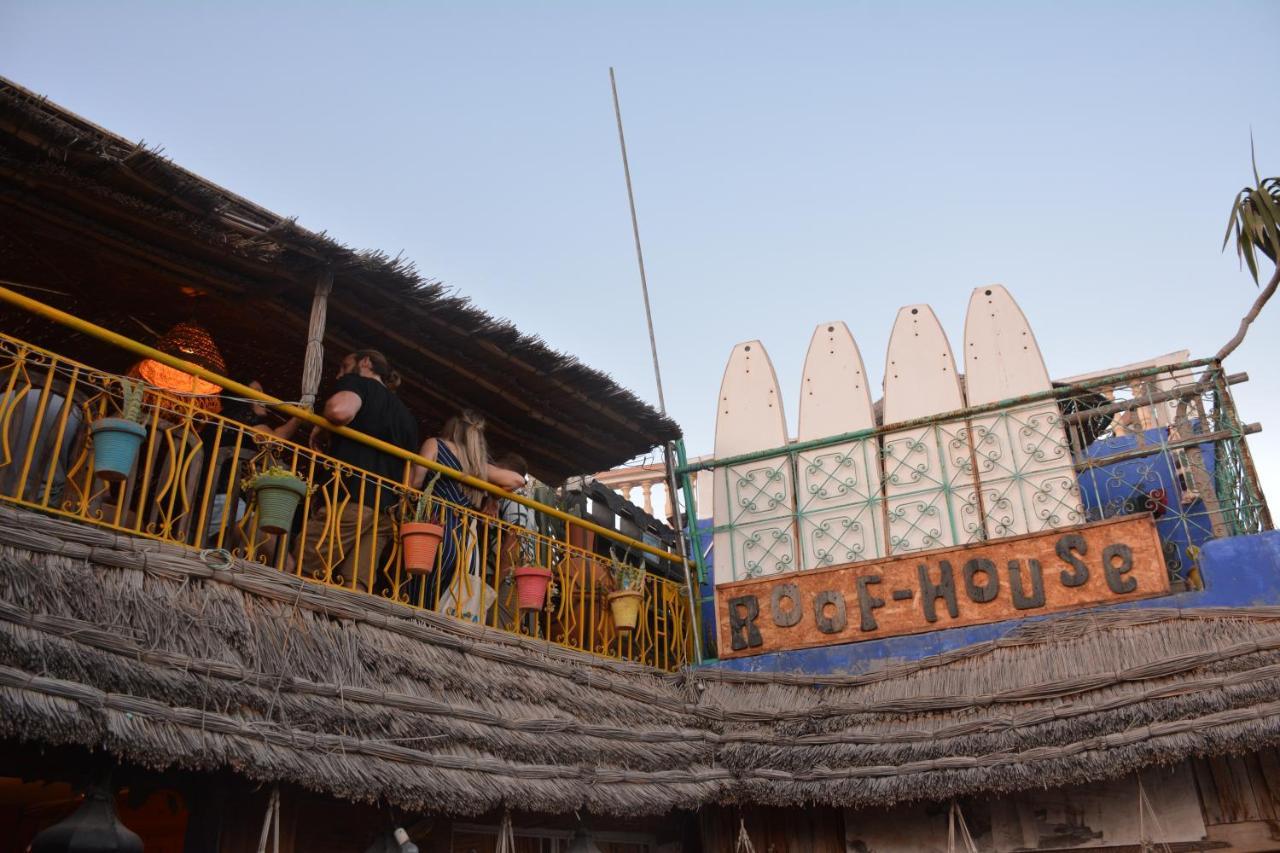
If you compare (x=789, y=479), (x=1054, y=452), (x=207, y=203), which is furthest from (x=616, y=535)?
(x=207, y=203)

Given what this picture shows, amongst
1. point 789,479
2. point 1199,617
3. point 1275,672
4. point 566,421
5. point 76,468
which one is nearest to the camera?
point 76,468

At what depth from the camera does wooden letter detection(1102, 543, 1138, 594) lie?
654cm

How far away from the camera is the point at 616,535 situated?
754 centimetres

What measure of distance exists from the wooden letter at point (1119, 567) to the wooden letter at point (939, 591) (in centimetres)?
94

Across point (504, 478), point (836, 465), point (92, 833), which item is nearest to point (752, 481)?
point (836, 465)

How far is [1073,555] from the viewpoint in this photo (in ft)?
22.2

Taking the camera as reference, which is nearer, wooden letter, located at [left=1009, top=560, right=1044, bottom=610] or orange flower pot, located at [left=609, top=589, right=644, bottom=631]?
wooden letter, located at [left=1009, top=560, right=1044, bottom=610]

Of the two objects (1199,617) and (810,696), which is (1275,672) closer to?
(1199,617)

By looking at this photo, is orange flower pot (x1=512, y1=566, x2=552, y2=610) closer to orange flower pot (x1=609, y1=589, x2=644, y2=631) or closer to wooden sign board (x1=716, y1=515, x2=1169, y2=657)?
orange flower pot (x1=609, y1=589, x2=644, y2=631)

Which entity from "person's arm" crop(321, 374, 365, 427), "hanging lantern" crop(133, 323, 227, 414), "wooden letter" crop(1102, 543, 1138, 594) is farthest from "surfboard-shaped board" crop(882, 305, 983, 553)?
"hanging lantern" crop(133, 323, 227, 414)

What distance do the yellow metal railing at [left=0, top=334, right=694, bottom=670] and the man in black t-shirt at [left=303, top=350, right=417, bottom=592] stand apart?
13 millimetres

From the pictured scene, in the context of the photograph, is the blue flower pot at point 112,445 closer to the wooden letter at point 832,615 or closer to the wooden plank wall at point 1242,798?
the wooden letter at point 832,615

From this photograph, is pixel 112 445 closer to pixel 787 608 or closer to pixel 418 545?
pixel 418 545

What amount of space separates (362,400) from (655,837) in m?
3.59
